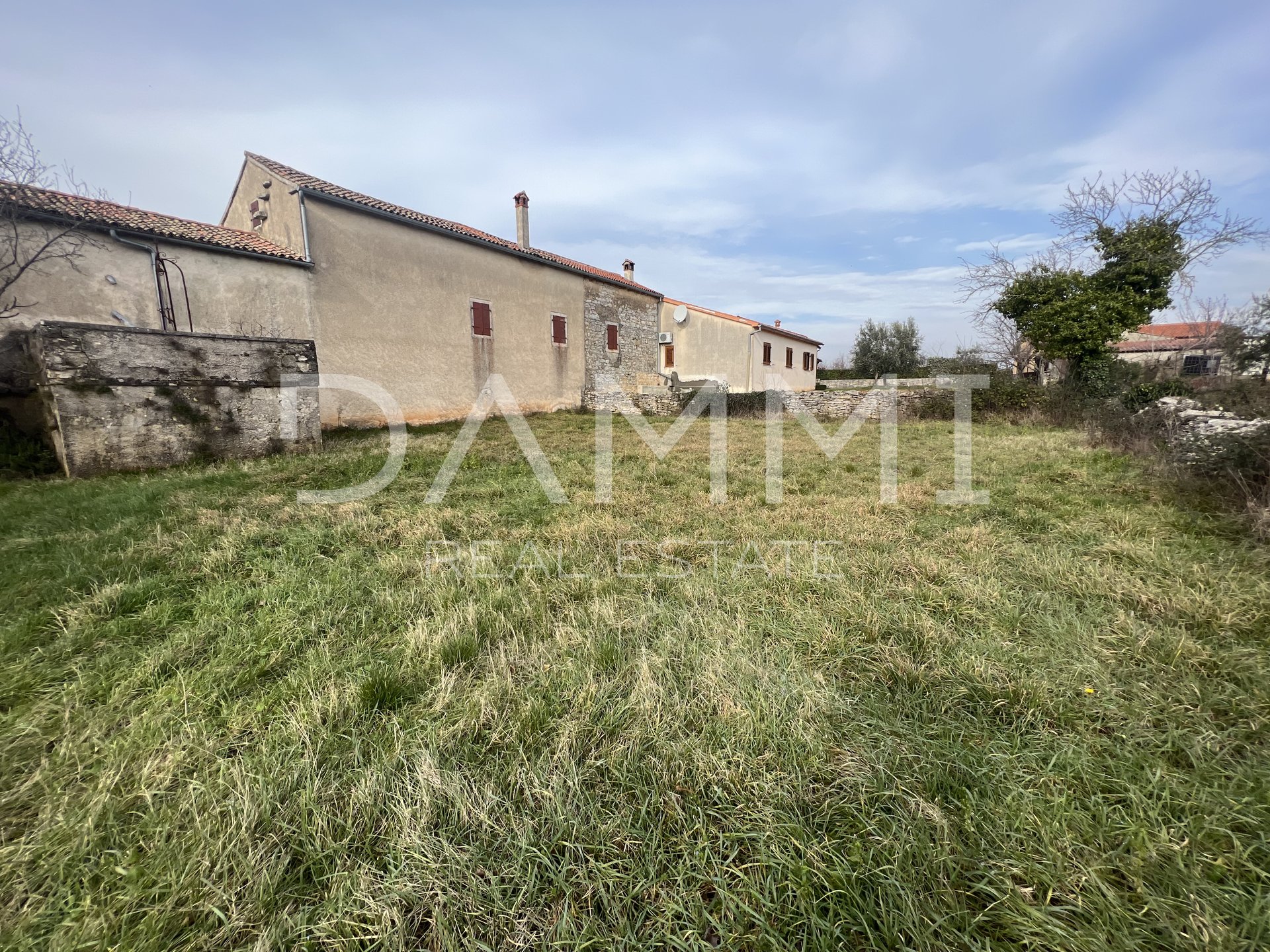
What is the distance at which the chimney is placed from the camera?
46.8 ft

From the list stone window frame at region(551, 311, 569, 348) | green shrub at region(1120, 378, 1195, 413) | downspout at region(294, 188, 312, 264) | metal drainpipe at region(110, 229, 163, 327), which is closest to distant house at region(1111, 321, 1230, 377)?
green shrub at region(1120, 378, 1195, 413)

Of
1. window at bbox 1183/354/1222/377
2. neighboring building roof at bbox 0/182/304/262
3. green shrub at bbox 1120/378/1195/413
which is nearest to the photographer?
neighboring building roof at bbox 0/182/304/262

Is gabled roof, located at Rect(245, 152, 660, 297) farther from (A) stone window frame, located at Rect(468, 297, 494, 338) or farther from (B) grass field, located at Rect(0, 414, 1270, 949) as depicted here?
(B) grass field, located at Rect(0, 414, 1270, 949)

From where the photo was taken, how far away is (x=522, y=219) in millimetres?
14328

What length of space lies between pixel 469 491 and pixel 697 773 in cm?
411

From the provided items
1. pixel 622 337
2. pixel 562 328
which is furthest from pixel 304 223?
pixel 622 337

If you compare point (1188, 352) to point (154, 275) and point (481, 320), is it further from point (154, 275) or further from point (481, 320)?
point (154, 275)

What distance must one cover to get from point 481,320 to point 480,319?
1.0 inches

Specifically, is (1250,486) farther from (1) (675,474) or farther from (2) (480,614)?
(2) (480,614)

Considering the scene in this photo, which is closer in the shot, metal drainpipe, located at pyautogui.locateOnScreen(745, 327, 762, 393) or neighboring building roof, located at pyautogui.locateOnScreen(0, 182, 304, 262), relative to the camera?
neighboring building roof, located at pyautogui.locateOnScreen(0, 182, 304, 262)

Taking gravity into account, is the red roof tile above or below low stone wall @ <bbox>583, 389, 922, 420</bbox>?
above

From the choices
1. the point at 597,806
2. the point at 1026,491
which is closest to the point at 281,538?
the point at 597,806

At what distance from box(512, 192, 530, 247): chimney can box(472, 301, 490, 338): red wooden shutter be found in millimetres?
3108

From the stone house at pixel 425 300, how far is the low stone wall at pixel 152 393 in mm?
3677
